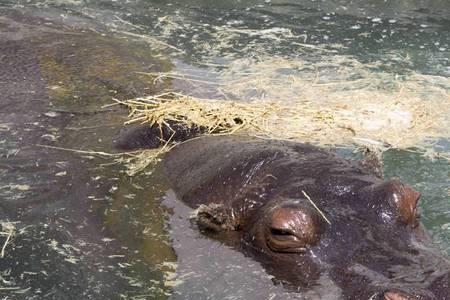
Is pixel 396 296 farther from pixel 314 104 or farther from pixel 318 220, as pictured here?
pixel 314 104

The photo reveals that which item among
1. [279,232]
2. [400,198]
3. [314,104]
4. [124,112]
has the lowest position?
[314,104]

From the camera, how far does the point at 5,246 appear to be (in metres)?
4.30

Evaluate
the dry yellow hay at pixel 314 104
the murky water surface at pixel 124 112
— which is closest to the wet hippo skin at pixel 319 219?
the murky water surface at pixel 124 112

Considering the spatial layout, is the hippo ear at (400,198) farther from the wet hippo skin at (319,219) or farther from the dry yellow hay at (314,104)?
the dry yellow hay at (314,104)

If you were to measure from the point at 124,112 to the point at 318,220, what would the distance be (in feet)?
9.12

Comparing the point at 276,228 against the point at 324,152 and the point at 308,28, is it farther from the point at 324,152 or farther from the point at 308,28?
the point at 308,28

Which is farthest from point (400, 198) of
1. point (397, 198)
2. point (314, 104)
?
point (314, 104)

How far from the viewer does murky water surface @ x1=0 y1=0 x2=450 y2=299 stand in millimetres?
3988

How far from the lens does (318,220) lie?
3740 mm

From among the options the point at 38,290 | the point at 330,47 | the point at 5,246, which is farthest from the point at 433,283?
the point at 330,47

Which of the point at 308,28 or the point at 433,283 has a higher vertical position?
the point at 433,283

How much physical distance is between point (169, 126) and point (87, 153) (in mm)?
611

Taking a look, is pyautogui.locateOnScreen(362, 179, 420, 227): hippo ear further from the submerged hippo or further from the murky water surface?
the murky water surface

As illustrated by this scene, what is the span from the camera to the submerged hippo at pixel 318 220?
3391mm
